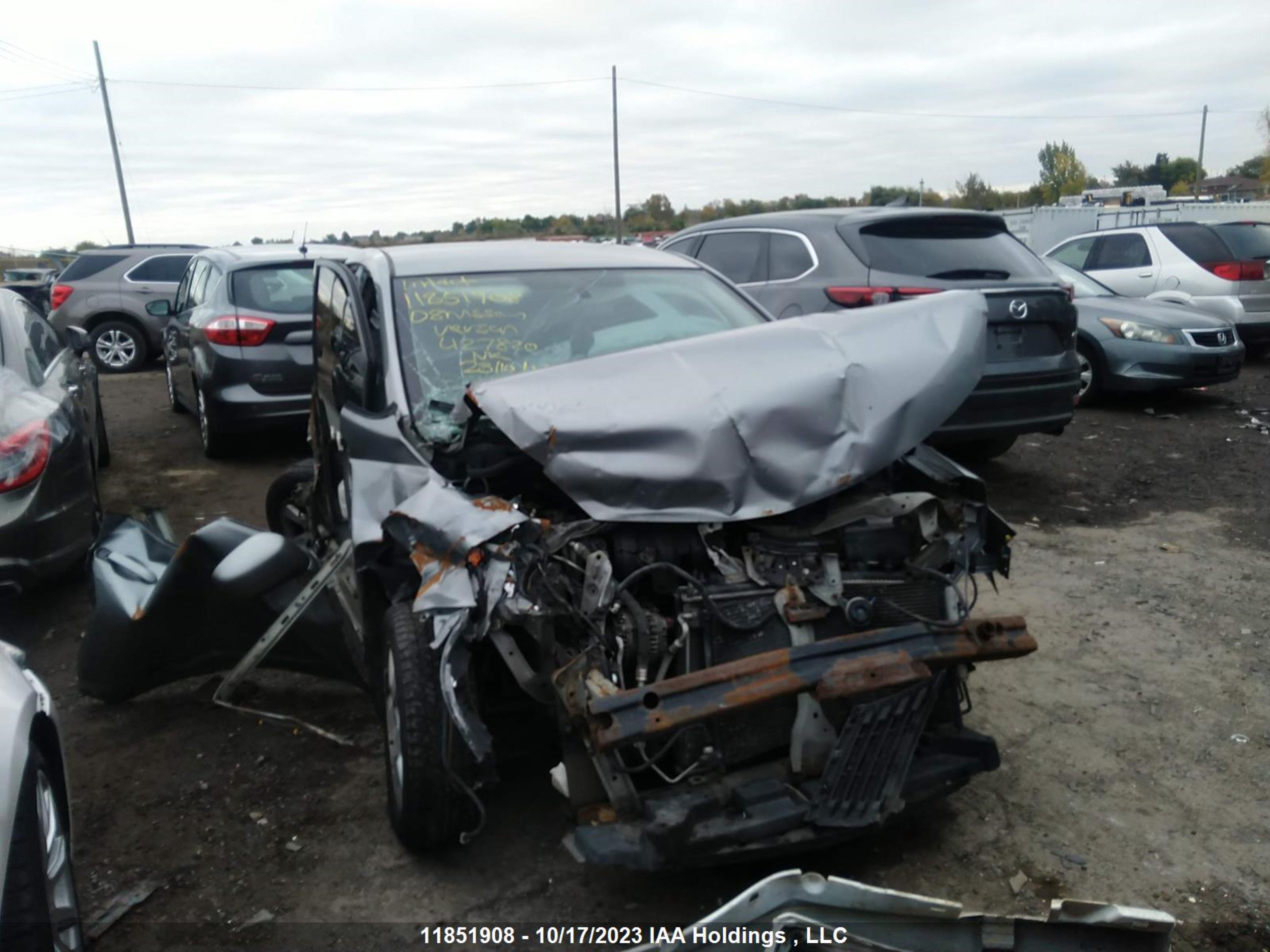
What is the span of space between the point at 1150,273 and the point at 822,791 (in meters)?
10.8

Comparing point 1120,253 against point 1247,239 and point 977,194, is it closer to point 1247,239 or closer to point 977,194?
point 1247,239

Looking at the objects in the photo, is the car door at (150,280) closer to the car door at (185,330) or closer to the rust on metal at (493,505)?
the car door at (185,330)

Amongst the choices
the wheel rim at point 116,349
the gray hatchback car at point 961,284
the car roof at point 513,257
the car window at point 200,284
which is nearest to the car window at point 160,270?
the wheel rim at point 116,349

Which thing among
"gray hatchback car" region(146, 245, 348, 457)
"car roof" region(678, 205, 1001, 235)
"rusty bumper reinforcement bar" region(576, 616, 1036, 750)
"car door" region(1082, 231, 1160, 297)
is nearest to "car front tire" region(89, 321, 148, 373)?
"gray hatchback car" region(146, 245, 348, 457)

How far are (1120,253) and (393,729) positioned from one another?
11.5 meters

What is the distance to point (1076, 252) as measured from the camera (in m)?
12.5

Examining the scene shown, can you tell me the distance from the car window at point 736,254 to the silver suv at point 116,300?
9643 millimetres

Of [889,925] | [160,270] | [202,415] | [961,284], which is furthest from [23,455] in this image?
[160,270]

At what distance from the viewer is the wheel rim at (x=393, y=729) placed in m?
2.99

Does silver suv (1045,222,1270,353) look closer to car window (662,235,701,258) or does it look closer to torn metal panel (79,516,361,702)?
car window (662,235,701,258)

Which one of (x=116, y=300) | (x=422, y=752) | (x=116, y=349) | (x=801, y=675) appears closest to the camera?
(x=801, y=675)

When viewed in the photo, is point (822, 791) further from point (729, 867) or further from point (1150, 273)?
point (1150, 273)

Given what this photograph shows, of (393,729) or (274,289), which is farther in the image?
(274,289)

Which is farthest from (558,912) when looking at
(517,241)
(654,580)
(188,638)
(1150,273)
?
(1150,273)
